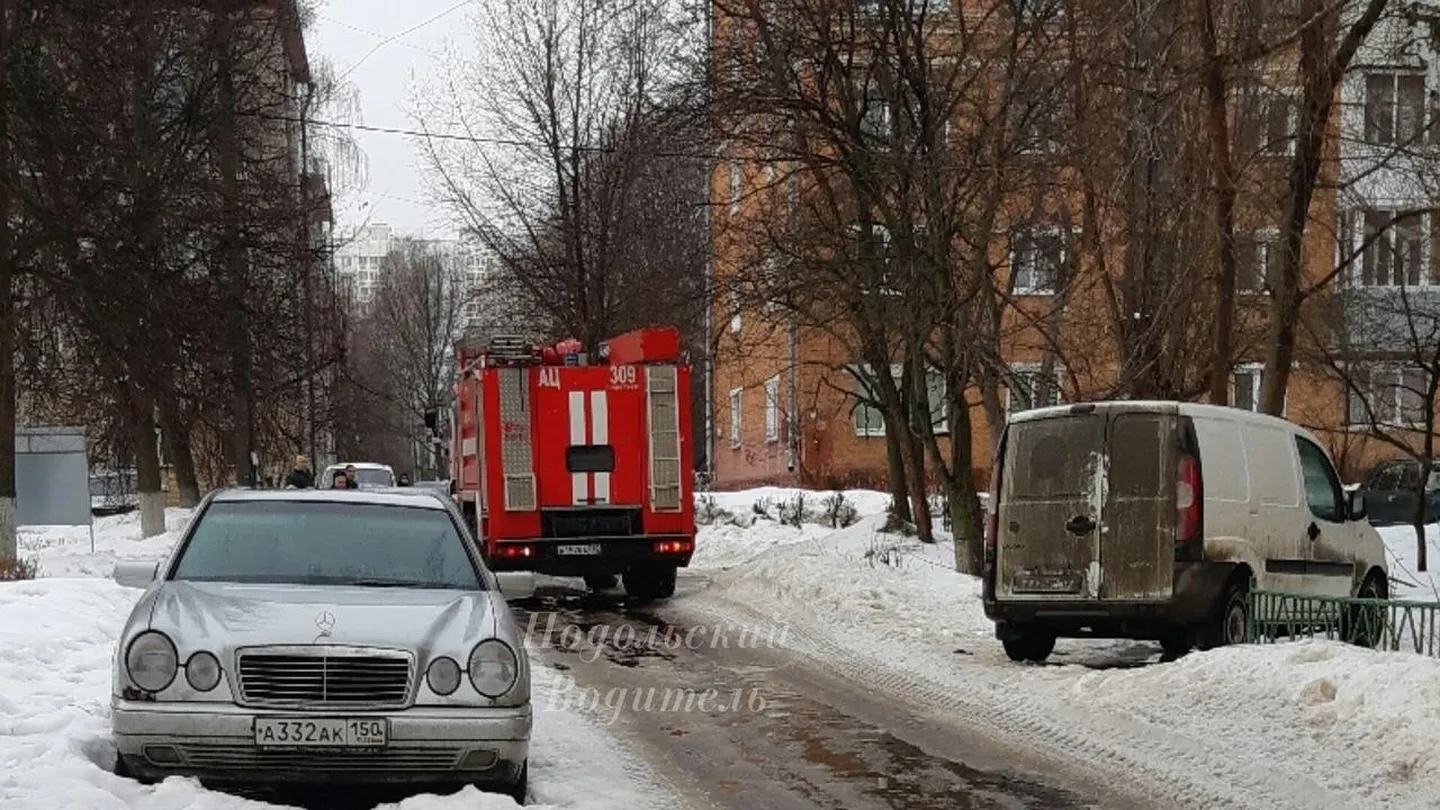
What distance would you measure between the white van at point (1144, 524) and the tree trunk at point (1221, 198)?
6.76 ft

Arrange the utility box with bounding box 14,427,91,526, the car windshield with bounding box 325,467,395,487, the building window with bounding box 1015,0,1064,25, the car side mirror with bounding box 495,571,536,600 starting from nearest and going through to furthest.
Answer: the car side mirror with bounding box 495,571,536,600, the building window with bounding box 1015,0,1064,25, the utility box with bounding box 14,427,91,526, the car windshield with bounding box 325,467,395,487

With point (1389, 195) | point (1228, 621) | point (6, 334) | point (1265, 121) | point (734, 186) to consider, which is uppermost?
point (734, 186)

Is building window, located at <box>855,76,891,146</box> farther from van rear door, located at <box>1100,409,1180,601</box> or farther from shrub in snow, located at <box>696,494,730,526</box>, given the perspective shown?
shrub in snow, located at <box>696,494,730,526</box>

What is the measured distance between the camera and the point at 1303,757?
8641 mm

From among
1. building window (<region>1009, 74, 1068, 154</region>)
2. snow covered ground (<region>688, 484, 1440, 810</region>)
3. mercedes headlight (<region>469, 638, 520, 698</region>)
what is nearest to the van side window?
snow covered ground (<region>688, 484, 1440, 810</region>)

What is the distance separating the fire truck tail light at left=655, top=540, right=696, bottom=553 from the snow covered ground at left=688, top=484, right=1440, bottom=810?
12.8 feet

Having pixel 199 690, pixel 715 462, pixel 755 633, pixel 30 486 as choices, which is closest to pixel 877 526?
pixel 755 633

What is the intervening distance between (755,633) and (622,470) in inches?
174

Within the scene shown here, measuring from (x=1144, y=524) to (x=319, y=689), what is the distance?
6.84 metres

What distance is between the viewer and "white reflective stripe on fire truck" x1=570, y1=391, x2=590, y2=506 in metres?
20.2

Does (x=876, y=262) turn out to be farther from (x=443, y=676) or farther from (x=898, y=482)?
(x=443, y=676)

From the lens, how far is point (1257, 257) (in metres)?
18.1

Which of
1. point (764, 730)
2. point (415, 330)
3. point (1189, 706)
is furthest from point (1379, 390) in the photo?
point (415, 330)

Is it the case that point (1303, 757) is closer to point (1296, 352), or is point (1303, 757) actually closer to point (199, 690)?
point (199, 690)
